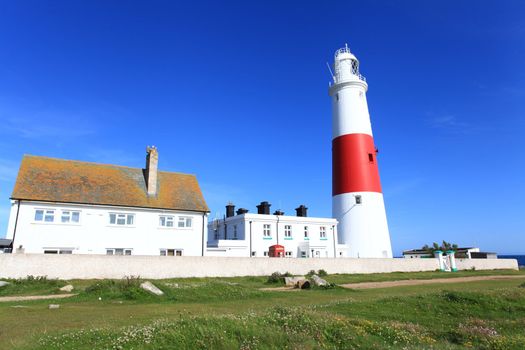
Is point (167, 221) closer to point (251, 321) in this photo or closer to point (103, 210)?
point (103, 210)

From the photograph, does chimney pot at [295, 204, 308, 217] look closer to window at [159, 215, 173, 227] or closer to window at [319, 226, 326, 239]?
window at [319, 226, 326, 239]

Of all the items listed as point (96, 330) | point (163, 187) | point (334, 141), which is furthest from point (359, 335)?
point (334, 141)

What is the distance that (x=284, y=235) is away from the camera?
4312 centimetres

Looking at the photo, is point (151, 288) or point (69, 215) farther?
point (69, 215)

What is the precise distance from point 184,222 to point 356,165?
17116mm

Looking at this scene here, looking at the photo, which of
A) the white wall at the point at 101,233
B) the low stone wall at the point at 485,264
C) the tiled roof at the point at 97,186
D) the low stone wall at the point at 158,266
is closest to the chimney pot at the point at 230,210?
the tiled roof at the point at 97,186

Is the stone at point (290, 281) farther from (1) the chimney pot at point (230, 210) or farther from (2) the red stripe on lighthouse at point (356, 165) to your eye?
(1) the chimney pot at point (230, 210)

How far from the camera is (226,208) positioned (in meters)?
47.4

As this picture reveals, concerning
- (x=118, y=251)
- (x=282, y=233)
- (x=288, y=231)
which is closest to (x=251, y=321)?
(x=118, y=251)

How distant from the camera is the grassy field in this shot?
844cm

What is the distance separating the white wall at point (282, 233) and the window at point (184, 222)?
21.3 feet

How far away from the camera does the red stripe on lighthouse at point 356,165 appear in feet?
129

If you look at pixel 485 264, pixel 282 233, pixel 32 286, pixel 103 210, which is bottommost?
pixel 32 286

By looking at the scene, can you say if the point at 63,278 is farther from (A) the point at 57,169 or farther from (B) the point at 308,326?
(B) the point at 308,326
